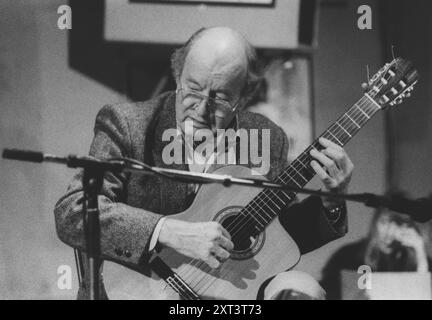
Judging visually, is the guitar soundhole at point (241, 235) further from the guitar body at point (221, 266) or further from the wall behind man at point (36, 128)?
the wall behind man at point (36, 128)

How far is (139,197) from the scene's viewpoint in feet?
7.64

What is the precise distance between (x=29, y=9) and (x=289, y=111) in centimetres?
109

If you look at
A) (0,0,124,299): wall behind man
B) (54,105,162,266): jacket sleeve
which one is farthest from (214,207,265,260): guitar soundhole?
(0,0,124,299): wall behind man

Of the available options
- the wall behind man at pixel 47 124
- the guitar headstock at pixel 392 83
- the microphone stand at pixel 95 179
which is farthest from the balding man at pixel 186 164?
the microphone stand at pixel 95 179

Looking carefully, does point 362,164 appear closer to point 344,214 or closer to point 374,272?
point 344,214

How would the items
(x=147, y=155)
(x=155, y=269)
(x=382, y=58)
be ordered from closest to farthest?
1. (x=155, y=269)
2. (x=147, y=155)
3. (x=382, y=58)

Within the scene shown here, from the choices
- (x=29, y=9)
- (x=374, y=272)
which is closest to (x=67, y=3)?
(x=29, y=9)

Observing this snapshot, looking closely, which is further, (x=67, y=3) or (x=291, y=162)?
(x=67, y=3)

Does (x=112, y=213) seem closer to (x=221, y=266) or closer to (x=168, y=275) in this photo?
(x=168, y=275)

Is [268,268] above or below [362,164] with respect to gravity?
below

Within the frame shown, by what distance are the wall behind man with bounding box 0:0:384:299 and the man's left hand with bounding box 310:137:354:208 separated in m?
0.20

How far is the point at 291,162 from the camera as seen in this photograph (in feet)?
7.66

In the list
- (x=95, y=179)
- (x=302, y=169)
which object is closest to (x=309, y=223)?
(x=302, y=169)

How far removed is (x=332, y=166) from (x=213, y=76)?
540 millimetres
